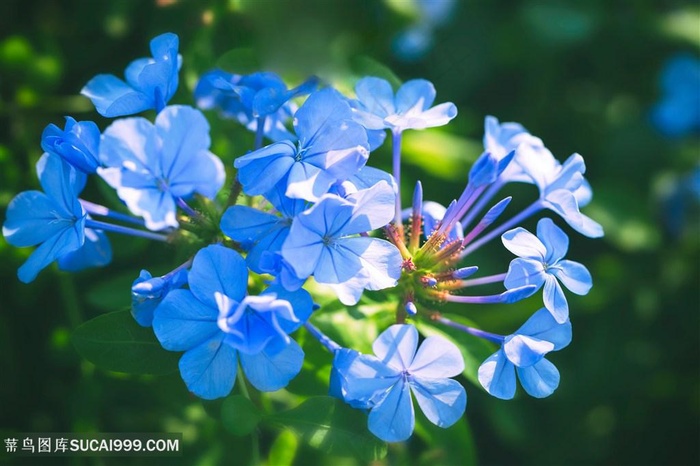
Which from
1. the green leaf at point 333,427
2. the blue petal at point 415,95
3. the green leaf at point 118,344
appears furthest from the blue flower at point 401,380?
the blue petal at point 415,95

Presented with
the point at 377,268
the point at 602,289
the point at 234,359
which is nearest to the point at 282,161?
the point at 377,268

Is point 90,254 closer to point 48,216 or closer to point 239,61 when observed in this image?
point 48,216

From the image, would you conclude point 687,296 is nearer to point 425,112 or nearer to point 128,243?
point 425,112

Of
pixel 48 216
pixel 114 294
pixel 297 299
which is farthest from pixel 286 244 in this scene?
pixel 114 294

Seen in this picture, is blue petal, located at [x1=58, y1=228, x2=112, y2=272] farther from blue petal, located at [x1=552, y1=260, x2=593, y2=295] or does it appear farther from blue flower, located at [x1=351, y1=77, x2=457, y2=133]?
blue petal, located at [x1=552, y1=260, x2=593, y2=295]

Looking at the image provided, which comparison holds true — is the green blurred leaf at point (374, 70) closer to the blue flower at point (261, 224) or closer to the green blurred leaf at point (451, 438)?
the blue flower at point (261, 224)

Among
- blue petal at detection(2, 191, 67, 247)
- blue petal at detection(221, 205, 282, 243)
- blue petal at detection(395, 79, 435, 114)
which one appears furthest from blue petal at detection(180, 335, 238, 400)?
blue petal at detection(395, 79, 435, 114)
